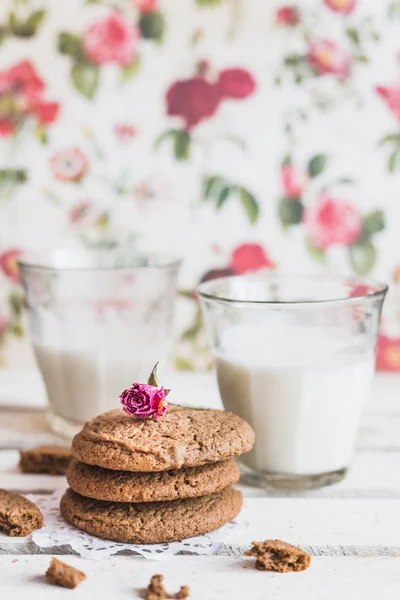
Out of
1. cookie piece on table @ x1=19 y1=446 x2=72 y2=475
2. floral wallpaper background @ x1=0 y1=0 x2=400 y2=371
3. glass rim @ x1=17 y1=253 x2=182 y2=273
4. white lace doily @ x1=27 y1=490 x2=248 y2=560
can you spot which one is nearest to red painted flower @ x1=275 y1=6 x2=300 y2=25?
floral wallpaper background @ x1=0 y1=0 x2=400 y2=371

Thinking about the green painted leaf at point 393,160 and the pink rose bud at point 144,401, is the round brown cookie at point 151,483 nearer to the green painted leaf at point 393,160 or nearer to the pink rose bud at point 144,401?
the pink rose bud at point 144,401

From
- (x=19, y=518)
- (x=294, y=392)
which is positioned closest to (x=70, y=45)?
(x=294, y=392)

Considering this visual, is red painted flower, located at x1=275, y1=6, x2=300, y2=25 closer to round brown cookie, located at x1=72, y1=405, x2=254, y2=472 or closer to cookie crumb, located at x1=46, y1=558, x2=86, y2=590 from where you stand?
round brown cookie, located at x1=72, y1=405, x2=254, y2=472

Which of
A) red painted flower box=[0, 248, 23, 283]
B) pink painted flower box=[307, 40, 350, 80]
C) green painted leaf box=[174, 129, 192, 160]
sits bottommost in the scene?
red painted flower box=[0, 248, 23, 283]

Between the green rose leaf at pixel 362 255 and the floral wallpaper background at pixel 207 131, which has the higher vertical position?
the floral wallpaper background at pixel 207 131

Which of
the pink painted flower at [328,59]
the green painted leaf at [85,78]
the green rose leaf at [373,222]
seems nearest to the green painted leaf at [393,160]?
the green rose leaf at [373,222]

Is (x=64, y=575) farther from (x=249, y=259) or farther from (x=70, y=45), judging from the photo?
(x=70, y=45)

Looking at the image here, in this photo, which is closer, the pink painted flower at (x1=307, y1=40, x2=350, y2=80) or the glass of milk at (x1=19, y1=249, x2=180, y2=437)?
the glass of milk at (x1=19, y1=249, x2=180, y2=437)
